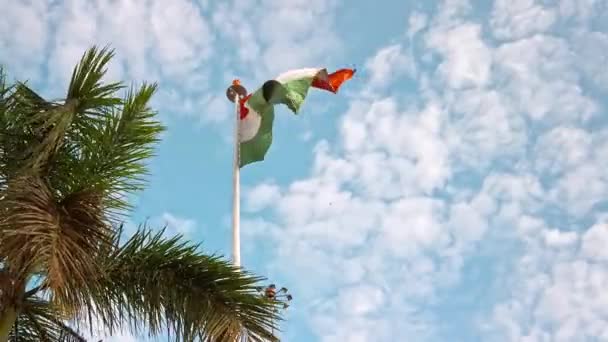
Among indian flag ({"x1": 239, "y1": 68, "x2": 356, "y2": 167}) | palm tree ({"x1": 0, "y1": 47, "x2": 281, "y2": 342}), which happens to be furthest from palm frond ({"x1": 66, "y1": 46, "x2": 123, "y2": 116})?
indian flag ({"x1": 239, "y1": 68, "x2": 356, "y2": 167})

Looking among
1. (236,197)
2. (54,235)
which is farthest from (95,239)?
(236,197)

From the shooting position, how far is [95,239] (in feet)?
22.4

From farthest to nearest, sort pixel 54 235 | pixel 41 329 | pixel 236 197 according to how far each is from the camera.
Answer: pixel 236 197, pixel 41 329, pixel 54 235

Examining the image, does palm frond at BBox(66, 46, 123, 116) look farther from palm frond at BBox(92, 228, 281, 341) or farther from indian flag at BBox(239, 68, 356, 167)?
indian flag at BBox(239, 68, 356, 167)

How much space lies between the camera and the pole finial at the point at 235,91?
49.8 feet

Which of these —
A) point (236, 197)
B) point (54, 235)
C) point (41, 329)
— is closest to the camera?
point (54, 235)

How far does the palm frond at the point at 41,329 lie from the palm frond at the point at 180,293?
0.66 m

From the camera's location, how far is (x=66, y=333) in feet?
25.0

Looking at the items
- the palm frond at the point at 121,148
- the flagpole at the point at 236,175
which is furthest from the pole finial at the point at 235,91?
the palm frond at the point at 121,148

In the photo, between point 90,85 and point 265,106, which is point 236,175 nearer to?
point 265,106

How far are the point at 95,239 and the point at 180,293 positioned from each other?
844mm

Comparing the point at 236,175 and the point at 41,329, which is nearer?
the point at 41,329

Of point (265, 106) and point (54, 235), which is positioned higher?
point (265, 106)

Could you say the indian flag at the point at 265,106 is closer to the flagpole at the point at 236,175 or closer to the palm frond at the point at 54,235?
the flagpole at the point at 236,175
